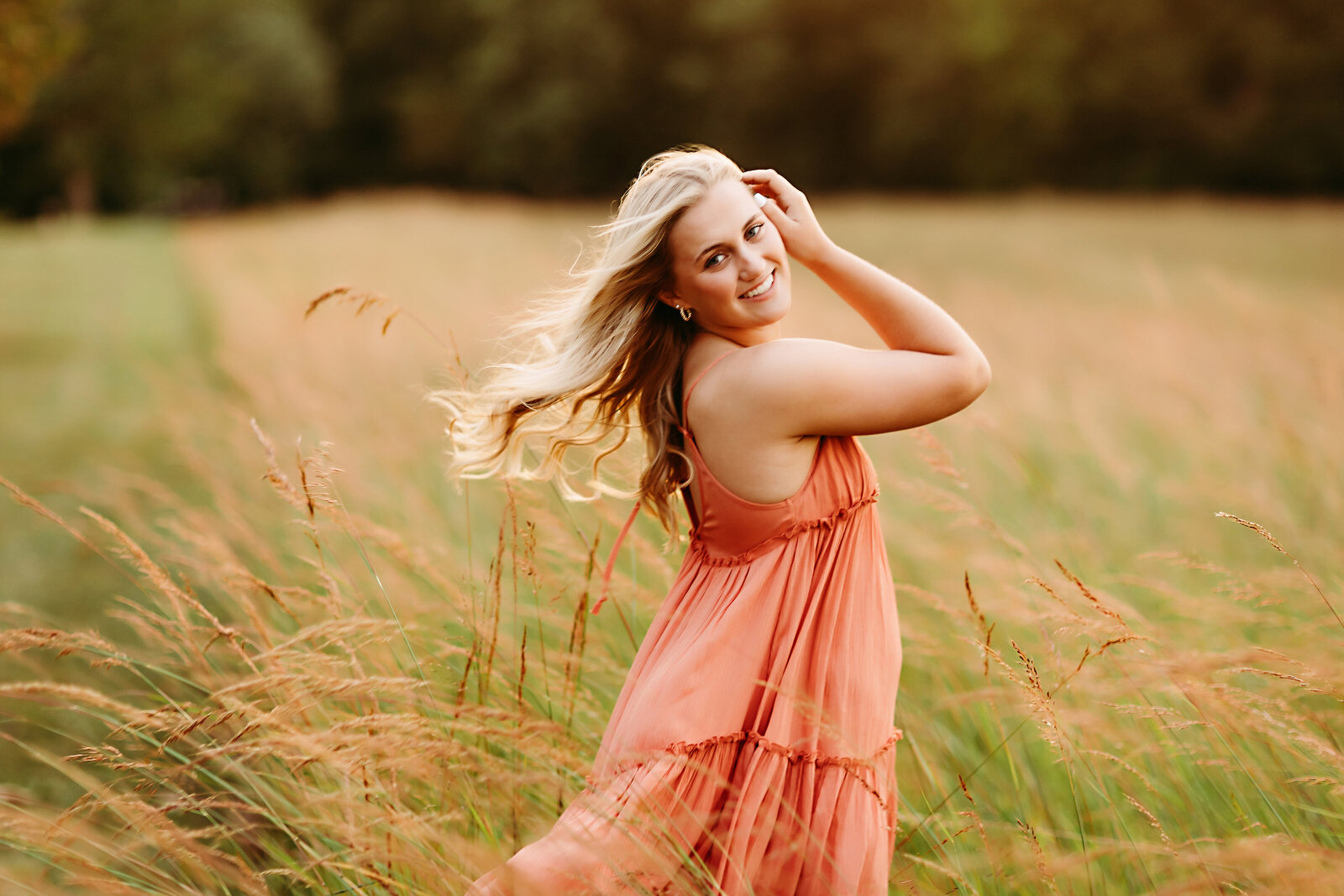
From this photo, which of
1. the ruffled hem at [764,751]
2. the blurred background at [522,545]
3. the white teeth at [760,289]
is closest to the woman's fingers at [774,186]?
the white teeth at [760,289]

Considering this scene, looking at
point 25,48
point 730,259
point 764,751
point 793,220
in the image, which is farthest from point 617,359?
point 25,48

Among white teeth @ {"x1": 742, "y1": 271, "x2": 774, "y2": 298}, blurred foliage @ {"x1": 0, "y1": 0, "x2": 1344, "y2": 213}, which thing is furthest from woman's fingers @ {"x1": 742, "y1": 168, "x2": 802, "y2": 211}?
blurred foliage @ {"x1": 0, "y1": 0, "x2": 1344, "y2": 213}

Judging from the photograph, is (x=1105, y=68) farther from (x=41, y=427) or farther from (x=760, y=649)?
(x=760, y=649)

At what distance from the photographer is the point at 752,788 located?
162 centimetres

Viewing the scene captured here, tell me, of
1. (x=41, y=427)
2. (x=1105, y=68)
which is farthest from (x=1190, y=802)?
(x=1105, y=68)

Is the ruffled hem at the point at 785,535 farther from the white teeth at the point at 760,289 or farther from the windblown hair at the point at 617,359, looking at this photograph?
the white teeth at the point at 760,289

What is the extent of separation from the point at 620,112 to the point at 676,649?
38527mm

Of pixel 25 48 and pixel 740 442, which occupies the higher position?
pixel 25 48

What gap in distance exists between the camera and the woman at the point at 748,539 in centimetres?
158

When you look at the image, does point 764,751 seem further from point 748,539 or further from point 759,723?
point 748,539

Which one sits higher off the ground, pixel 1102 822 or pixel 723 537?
pixel 723 537

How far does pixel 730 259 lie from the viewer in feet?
5.69

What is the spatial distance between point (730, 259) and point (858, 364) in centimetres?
30

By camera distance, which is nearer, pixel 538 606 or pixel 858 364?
pixel 858 364
